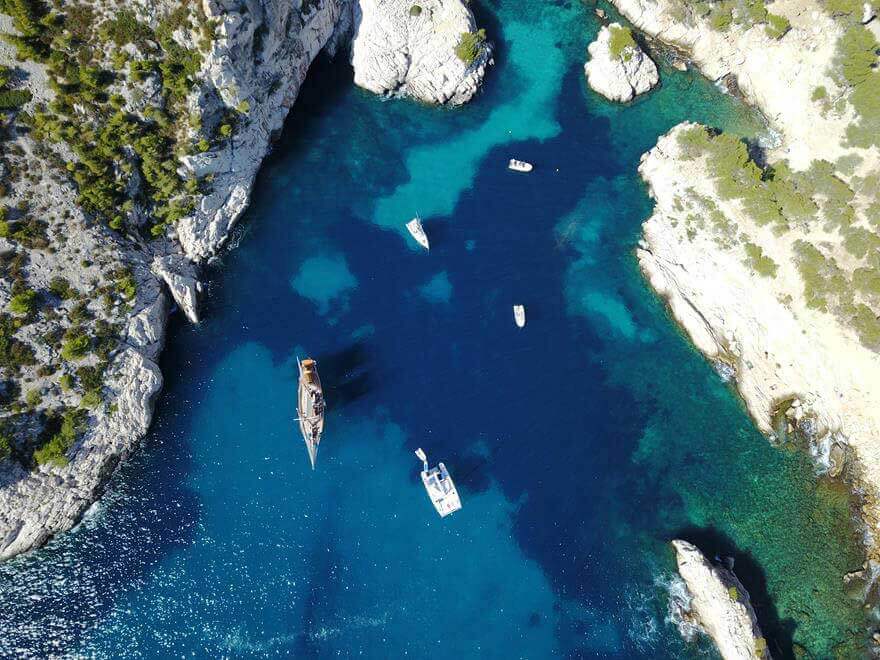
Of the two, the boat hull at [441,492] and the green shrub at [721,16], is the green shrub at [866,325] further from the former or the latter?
the boat hull at [441,492]

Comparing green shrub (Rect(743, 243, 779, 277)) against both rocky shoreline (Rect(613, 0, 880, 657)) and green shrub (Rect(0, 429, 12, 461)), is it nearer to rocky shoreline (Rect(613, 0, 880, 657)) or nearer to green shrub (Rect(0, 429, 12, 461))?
rocky shoreline (Rect(613, 0, 880, 657))

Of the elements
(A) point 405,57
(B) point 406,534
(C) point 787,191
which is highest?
(C) point 787,191

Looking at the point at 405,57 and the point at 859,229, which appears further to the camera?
the point at 405,57

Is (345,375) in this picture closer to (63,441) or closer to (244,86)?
(63,441)

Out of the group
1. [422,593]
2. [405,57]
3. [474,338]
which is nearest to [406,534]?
[422,593]

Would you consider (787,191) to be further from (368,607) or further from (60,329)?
(60,329)
